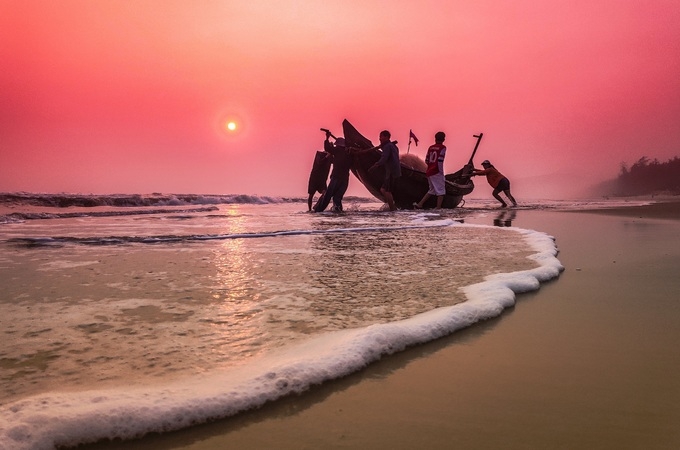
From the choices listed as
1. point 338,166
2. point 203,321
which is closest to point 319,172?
point 338,166

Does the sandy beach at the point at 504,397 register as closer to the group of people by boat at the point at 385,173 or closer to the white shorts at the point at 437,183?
the group of people by boat at the point at 385,173

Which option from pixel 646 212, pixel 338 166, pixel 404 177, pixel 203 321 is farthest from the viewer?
pixel 404 177

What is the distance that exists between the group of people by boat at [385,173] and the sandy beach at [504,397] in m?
11.9

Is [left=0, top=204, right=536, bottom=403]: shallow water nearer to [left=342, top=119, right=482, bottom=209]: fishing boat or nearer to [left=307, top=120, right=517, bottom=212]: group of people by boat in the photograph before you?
[left=307, top=120, right=517, bottom=212]: group of people by boat

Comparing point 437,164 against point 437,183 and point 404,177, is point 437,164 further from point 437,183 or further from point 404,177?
point 404,177

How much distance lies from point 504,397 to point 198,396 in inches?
38.4

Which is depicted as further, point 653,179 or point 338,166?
point 653,179

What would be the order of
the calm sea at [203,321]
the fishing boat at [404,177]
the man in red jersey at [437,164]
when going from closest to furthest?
the calm sea at [203,321] < the man in red jersey at [437,164] < the fishing boat at [404,177]

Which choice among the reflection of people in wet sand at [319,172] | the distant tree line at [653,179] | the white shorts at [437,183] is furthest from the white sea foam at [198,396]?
the distant tree line at [653,179]

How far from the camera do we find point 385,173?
15.2 m

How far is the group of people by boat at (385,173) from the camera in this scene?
14203mm

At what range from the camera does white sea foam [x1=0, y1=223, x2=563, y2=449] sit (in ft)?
4.36

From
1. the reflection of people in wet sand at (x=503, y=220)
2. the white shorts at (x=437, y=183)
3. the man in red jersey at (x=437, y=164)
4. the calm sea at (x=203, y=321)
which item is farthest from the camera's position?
the white shorts at (x=437, y=183)

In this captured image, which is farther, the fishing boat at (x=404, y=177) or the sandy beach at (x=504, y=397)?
the fishing boat at (x=404, y=177)
